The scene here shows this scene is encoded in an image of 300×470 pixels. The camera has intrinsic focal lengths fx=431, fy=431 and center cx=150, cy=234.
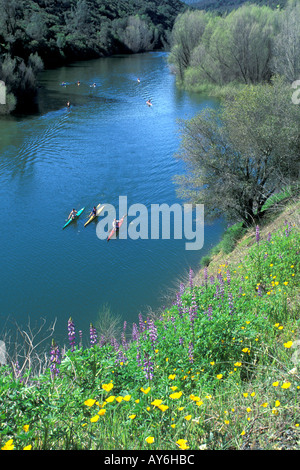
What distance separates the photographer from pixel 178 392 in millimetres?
3473

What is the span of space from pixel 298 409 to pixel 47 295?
1288 cm

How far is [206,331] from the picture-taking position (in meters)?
4.62

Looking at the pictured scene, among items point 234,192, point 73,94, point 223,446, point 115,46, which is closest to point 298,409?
point 223,446

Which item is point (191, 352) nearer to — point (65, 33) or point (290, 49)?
point (290, 49)

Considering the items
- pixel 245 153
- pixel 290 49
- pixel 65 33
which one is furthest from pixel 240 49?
pixel 65 33

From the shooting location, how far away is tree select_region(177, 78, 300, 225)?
16.8 m

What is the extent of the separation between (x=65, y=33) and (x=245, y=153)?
198ft

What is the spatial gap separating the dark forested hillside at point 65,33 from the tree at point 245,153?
74.8 feet

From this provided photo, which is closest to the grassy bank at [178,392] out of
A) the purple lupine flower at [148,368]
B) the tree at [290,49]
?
the purple lupine flower at [148,368]

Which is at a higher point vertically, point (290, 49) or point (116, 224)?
point (290, 49)

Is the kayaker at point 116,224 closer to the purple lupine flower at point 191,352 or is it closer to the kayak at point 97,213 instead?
the kayak at point 97,213

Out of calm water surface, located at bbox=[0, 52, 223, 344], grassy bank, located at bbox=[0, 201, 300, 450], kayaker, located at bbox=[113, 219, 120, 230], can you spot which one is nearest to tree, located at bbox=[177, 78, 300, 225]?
calm water surface, located at bbox=[0, 52, 223, 344]

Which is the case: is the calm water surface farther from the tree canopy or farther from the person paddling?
the tree canopy

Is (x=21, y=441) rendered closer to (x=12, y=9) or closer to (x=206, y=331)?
(x=206, y=331)
